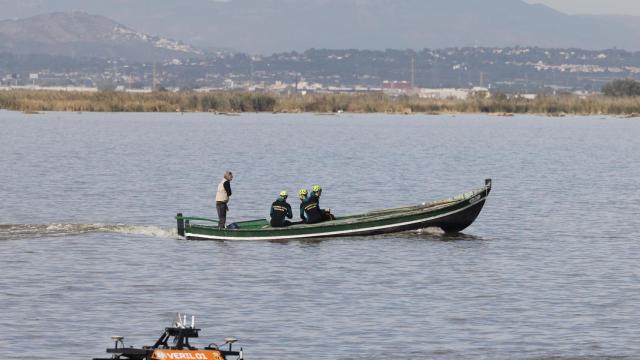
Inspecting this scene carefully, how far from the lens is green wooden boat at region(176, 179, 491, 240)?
131 ft

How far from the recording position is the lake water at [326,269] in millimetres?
26141

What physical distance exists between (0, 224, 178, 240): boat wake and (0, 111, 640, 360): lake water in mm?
105

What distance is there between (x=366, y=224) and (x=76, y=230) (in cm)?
845

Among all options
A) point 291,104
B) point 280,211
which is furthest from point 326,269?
point 291,104

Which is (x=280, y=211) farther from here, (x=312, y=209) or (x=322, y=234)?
(x=322, y=234)

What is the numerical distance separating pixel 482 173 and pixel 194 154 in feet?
66.4

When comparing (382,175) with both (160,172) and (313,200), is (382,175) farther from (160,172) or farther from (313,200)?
(313,200)

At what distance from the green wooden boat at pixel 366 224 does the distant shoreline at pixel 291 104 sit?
4328 inches

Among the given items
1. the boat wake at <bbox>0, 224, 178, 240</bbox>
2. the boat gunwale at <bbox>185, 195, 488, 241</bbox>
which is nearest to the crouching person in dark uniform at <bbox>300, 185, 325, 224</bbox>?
the boat gunwale at <bbox>185, 195, 488, 241</bbox>

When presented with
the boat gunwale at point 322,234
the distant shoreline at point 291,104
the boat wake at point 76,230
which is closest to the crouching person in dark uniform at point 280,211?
the boat gunwale at point 322,234

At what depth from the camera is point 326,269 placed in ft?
116

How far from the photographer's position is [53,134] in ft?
380

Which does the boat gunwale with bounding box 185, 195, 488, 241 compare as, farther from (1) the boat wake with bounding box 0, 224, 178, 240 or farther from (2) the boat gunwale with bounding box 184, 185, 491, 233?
(1) the boat wake with bounding box 0, 224, 178, 240

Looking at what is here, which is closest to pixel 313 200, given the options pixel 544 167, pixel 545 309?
pixel 545 309
